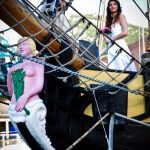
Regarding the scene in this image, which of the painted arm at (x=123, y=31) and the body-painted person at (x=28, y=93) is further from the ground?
the painted arm at (x=123, y=31)

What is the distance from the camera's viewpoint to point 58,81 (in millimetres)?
1655

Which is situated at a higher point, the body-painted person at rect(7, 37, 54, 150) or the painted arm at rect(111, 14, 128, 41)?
the painted arm at rect(111, 14, 128, 41)

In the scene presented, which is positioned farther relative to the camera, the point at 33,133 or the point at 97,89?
the point at 97,89

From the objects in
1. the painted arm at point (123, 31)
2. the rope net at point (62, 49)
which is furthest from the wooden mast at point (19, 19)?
the painted arm at point (123, 31)

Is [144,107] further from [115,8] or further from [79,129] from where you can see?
[115,8]

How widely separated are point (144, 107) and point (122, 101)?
135 millimetres

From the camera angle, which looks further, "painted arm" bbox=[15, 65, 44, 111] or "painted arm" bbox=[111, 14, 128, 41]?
"painted arm" bbox=[111, 14, 128, 41]

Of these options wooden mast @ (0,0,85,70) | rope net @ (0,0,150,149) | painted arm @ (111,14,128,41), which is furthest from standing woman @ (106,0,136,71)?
wooden mast @ (0,0,85,70)

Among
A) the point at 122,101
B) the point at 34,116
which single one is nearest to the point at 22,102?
the point at 34,116

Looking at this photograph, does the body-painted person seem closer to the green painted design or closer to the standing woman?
the green painted design

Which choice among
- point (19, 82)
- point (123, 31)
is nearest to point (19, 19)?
point (19, 82)

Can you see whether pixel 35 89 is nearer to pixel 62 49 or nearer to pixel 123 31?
pixel 62 49

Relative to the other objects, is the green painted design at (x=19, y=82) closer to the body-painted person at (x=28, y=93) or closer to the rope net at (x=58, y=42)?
the body-painted person at (x=28, y=93)

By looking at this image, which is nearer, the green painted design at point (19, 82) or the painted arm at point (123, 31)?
the green painted design at point (19, 82)
